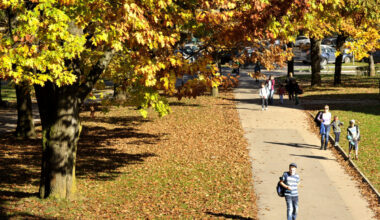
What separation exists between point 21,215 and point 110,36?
4956 millimetres

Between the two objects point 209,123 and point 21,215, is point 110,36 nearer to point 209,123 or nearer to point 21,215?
point 21,215

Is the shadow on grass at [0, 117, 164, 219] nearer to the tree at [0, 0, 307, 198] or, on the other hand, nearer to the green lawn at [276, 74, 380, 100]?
the tree at [0, 0, 307, 198]

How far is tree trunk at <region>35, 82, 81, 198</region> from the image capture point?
12758 mm

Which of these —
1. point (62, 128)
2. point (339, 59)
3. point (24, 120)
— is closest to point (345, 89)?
point (339, 59)

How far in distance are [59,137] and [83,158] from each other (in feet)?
19.8

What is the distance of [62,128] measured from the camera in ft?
42.2

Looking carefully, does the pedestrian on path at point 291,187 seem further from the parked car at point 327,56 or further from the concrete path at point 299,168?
the parked car at point 327,56

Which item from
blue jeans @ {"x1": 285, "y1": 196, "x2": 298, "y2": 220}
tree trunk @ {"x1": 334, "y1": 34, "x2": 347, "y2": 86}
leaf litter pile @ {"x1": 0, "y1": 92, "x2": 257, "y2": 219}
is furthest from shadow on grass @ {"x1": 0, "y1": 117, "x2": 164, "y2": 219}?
tree trunk @ {"x1": 334, "y1": 34, "x2": 347, "y2": 86}

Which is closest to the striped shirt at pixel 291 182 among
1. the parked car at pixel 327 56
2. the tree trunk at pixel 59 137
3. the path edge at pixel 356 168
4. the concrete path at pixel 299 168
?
the concrete path at pixel 299 168

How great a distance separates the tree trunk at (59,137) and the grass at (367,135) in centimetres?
816

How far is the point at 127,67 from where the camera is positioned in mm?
17000

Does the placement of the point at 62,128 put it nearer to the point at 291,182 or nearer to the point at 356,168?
the point at 291,182

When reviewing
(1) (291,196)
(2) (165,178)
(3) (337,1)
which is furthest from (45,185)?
(3) (337,1)

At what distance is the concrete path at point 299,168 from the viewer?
12375mm
